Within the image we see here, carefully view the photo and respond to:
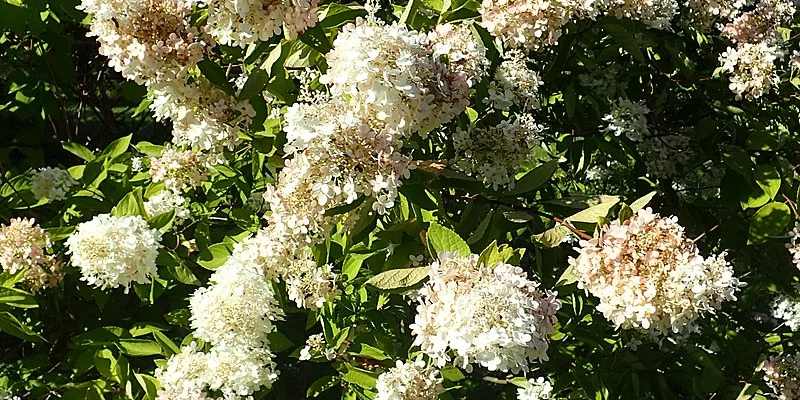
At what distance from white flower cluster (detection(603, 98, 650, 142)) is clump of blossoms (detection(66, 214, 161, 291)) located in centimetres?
151

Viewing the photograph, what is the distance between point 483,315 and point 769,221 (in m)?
1.24

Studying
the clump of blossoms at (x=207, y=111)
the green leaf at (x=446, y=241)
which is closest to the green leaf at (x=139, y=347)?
the clump of blossoms at (x=207, y=111)

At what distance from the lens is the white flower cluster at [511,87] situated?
7.05ft

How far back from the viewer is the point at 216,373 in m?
2.05

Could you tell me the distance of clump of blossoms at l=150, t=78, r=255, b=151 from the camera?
1904 millimetres

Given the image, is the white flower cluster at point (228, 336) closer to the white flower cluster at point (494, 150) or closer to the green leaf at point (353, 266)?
the green leaf at point (353, 266)

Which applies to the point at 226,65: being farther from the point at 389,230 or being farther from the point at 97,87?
the point at 97,87

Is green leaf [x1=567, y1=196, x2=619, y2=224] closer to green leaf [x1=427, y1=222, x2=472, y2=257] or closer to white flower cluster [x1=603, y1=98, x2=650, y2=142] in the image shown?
green leaf [x1=427, y1=222, x2=472, y2=257]

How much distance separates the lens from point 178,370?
2074 millimetres

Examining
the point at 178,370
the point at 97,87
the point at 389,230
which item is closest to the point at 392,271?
the point at 389,230

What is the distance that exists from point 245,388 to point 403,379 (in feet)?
1.29

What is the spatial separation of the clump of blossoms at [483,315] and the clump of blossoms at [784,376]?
1.13 m

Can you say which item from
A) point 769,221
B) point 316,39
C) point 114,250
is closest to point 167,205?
point 114,250

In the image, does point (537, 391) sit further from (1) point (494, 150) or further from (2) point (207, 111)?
(2) point (207, 111)
